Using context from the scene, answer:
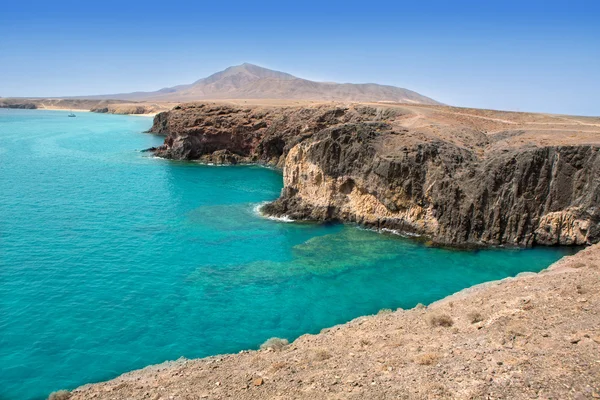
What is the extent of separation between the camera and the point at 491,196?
3738cm

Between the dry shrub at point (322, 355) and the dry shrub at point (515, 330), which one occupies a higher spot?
the dry shrub at point (515, 330)

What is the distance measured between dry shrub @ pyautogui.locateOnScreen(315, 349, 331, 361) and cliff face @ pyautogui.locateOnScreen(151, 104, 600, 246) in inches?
886

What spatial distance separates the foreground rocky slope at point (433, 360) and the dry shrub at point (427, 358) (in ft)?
0.12

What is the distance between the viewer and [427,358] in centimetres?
1642

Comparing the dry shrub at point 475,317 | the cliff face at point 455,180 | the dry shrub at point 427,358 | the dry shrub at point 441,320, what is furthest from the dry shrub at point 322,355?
the cliff face at point 455,180

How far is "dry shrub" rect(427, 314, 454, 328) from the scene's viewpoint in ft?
67.5

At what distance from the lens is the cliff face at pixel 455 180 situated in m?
36.2

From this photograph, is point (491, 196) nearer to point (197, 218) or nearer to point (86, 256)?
point (197, 218)

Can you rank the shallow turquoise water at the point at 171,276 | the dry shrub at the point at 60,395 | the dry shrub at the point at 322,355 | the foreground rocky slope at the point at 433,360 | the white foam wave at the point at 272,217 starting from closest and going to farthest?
the foreground rocky slope at the point at 433,360 → the dry shrub at the point at 60,395 → the dry shrub at the point at 322,355 → the shallow turquoise water at the point at 171,276 → the white foam wave at the point at 272,217

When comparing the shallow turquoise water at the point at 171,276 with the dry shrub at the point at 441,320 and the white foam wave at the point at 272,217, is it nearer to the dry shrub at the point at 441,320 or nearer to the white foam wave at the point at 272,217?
the white foam wave at the point at 272,217

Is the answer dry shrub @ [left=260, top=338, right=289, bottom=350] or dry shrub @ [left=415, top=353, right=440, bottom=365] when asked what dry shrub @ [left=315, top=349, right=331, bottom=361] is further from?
dry shrub @ [left=415, top=353, right=440, bottom=365]

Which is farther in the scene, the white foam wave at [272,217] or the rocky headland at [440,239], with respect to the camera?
the white foam wave at [272,217]

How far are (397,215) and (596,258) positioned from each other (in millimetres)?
16836

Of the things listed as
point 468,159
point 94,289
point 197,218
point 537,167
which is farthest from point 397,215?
point 94,289
